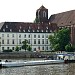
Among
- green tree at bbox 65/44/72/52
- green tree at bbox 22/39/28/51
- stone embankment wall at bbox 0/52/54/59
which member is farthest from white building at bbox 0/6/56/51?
stone embankment wall at bbox 0/52/54/59

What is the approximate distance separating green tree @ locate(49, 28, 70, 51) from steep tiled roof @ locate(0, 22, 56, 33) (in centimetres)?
782

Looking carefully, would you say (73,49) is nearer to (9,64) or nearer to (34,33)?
(34,33)

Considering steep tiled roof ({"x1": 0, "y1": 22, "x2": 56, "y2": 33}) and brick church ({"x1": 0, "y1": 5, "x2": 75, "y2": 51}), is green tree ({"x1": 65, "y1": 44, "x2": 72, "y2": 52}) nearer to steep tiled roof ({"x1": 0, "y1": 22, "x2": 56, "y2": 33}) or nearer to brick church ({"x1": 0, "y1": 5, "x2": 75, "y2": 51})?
brick church ({"x1": 0, "y1": 5, "x2": 75, "y2": 51})

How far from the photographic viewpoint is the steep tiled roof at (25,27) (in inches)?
4077

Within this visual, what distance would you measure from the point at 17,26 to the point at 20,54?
1736 centimetres

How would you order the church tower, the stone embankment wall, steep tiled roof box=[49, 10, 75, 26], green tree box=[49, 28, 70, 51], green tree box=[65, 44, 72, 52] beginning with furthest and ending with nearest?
the church tower
steep tiled roof box=[49, 10, 75, 26]
green tree box=[49, 28, 70, 51]
green tree box=[65, 44, 72, 52]
the stone embankment wall

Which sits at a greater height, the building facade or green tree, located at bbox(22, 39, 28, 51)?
the building facade

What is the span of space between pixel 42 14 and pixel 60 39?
85.1ft

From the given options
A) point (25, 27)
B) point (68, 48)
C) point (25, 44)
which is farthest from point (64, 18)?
point (68, 48)

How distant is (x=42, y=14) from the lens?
120875 millimetres

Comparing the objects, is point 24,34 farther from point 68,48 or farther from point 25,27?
point 68,48

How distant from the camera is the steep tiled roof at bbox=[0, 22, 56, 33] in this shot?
104m

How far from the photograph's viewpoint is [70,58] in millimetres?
75125

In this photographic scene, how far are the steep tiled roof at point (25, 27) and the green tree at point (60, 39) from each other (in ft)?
25.7
